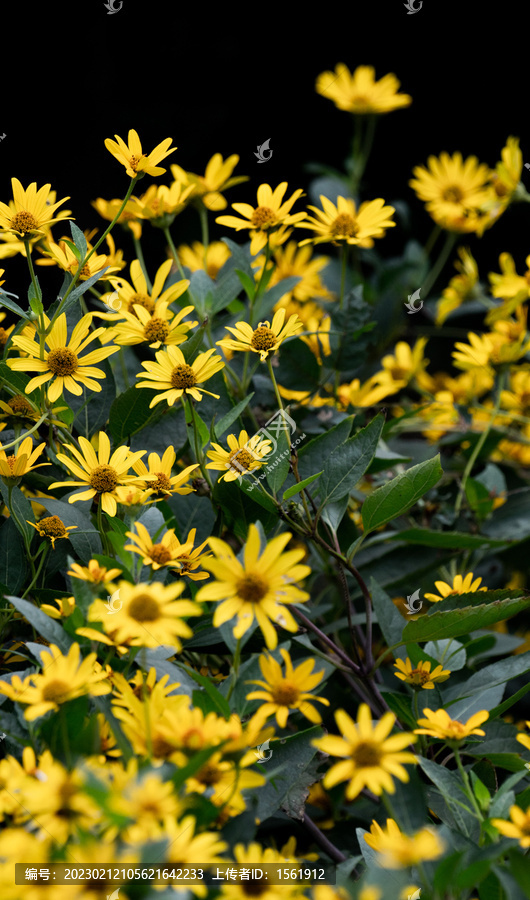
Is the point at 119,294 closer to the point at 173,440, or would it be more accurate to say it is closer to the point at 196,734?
the point at 173,440

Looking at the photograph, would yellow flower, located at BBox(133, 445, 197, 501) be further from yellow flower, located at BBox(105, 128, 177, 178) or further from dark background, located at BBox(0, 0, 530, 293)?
dark background, located at BBox(0, 0, 530, 293)

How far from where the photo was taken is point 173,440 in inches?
29.3

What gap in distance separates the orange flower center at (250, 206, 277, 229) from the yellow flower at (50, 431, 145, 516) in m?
0.27

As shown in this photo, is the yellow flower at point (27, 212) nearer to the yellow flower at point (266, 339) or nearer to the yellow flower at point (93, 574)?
the yellow flower at point (266, 339)

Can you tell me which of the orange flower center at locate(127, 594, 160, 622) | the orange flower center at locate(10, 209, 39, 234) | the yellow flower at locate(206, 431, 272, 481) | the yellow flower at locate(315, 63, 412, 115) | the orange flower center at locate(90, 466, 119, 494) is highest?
the yellow flower at locate(315, 63, 412, 115)

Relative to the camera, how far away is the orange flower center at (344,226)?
799 mm

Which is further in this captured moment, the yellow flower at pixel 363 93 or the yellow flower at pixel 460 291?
the yellow flower at pixel 363 93

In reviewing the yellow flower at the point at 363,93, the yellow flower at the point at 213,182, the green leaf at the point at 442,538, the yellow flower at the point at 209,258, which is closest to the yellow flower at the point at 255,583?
the green leaf at the point at 442,538

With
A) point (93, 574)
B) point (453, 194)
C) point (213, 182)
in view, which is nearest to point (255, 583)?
point (93, 574)

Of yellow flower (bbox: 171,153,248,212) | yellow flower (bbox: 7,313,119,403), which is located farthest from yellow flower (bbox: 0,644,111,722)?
yellow flower (bbox: 171,153,248,212)

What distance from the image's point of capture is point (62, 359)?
654 millimetres

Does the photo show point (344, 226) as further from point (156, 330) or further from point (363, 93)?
point (363, 93)

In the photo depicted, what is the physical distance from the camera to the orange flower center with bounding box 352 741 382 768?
17.8 inches

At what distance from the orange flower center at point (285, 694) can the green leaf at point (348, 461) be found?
19cm
